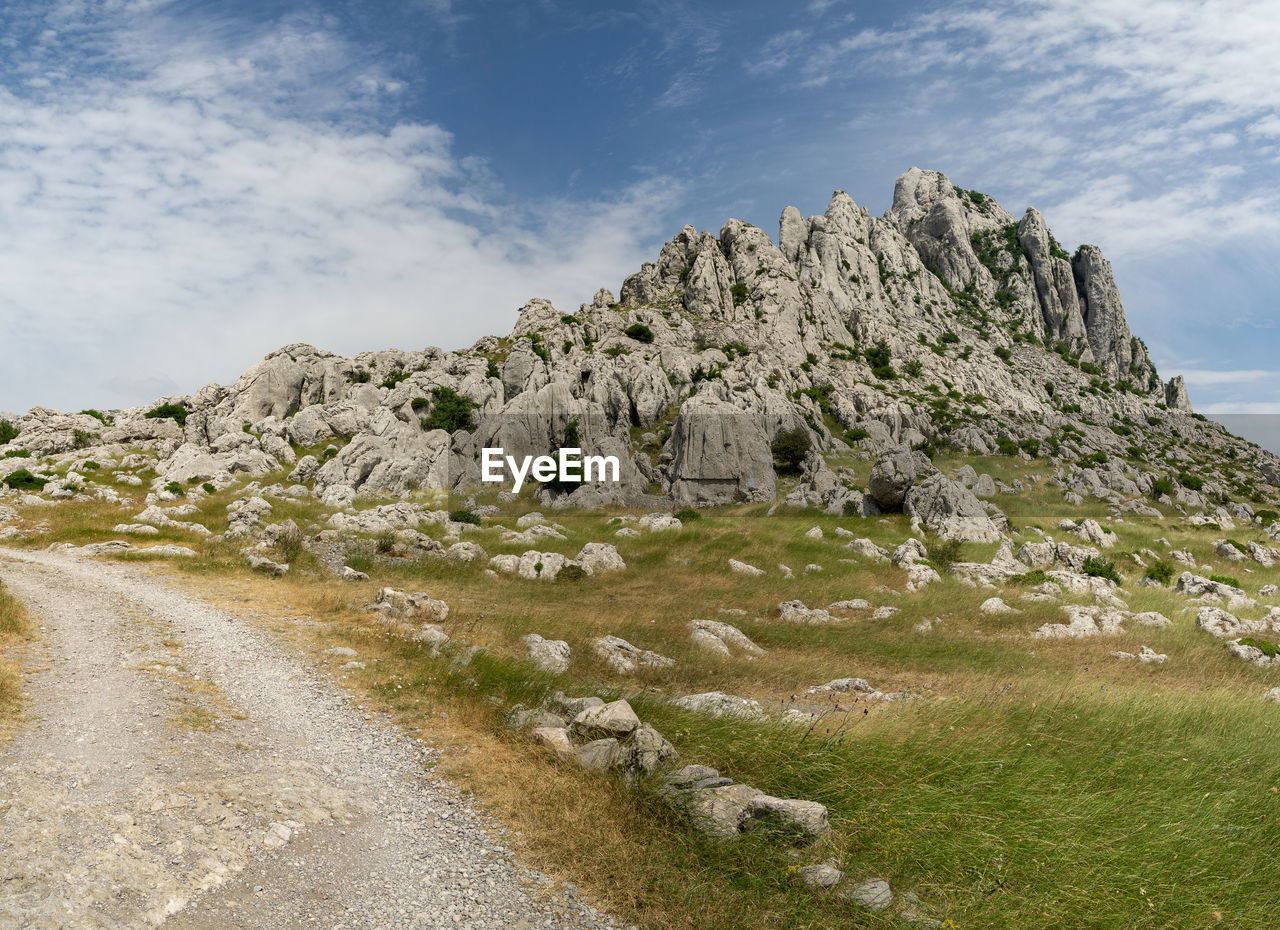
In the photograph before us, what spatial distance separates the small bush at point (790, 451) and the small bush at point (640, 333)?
33388 millimetres

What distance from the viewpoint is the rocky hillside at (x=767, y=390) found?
5438cm

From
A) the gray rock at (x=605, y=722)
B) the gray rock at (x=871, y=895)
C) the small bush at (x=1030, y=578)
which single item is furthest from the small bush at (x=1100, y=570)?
the gray rock at (x=871, y=895)

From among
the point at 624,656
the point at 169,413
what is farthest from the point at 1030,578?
the point at 169,413

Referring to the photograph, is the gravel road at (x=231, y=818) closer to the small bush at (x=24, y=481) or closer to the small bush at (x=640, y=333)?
the small bush at (x=24, y=481)

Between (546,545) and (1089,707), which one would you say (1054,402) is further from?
(1089,707)

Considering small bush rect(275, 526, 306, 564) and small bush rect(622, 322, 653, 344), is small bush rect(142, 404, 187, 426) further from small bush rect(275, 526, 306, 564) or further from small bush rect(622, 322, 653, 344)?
small bush rect(622, 322, 653, 344)

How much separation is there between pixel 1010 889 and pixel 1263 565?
153ft

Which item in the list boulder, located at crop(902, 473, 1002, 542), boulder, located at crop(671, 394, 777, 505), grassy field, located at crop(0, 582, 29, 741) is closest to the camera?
grassy field, located at crop(0, 582, 29, 741)

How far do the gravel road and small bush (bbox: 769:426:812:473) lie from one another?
59.8 metres

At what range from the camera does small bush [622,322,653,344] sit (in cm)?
9406

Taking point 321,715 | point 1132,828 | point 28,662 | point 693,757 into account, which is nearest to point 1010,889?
point 1132,828

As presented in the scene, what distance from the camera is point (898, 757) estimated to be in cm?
845

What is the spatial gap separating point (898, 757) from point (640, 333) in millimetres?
89272

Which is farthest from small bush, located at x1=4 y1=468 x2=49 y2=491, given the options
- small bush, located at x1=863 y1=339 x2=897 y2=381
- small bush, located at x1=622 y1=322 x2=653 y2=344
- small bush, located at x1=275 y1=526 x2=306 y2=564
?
small bush, located at x1=863 y1=339 x2=897 y2=381
